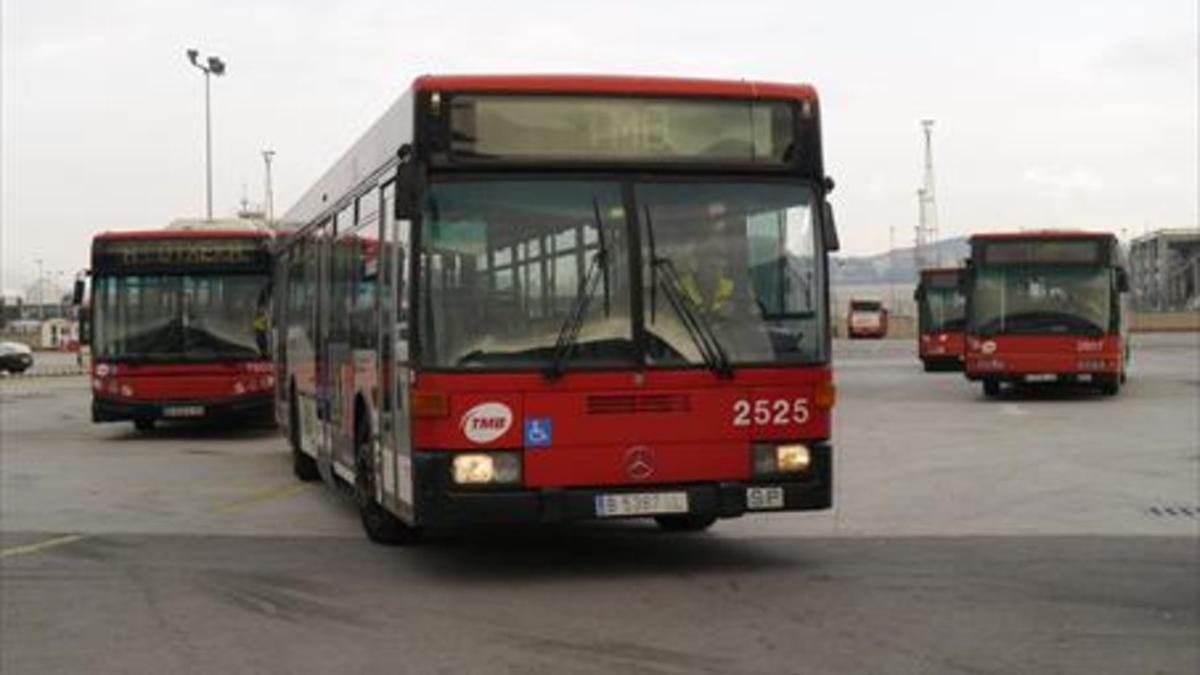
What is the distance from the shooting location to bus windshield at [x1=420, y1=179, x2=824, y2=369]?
9.15 metres

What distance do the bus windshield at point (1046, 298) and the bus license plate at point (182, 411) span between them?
45.5 feet

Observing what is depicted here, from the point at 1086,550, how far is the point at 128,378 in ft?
48.4

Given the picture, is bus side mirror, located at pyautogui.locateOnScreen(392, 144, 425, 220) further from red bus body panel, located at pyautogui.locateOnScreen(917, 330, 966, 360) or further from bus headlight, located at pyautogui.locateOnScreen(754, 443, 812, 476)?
red bus body panel, located at pyautogui.locateOnScreen(917, 330, 966, 360)

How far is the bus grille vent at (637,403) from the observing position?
9250 millimetres

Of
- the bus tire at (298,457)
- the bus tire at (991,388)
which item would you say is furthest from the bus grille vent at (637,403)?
the bus tire at (991,388)

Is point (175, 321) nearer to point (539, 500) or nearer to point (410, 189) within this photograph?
point (410, 189)

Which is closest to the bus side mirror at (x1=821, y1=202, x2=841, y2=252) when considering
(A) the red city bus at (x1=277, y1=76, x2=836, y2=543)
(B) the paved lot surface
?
(A) the red city bus at (x1=277, y1=76, x2=836, y2=543)

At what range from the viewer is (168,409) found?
72.5 ft

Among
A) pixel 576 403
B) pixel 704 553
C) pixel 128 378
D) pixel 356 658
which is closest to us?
pixel 356 658

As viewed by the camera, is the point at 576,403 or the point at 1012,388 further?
the point at 1012,388

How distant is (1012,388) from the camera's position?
32.7 m

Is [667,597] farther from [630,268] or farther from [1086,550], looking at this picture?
[1086,550]

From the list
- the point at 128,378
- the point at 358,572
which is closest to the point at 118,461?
the point at 128,378

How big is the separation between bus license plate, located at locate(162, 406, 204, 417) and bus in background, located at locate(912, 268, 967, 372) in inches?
972
